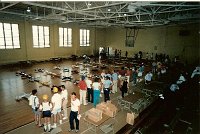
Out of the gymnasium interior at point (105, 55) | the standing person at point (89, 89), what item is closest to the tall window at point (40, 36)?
the gymnasium interior at point (105, 55)

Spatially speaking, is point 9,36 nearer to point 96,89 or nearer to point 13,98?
point 13,98

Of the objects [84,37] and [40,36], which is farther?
[84,37]

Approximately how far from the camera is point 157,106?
10625 mm

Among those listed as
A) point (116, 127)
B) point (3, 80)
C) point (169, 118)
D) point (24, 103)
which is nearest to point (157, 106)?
point (169, 118)

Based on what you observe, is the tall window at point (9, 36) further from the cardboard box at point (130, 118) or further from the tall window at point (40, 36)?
the cardboard box at point (130, 118)

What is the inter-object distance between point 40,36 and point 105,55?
12.6 meters

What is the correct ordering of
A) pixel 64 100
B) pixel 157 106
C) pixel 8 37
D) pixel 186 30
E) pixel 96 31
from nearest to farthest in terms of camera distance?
pixel 64 100, pixel 157 106, pixel 8 37, pixel 186 30, pixel 96 31

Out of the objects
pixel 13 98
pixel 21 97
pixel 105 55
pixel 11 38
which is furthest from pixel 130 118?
pixel 105 55

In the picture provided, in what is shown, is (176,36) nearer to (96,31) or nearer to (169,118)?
(96,31)

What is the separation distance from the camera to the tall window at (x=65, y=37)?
25.5 metres

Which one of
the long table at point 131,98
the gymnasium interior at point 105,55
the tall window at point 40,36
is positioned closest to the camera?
the gymnasium interior at point 105,55

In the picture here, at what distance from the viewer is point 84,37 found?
29.4 metres

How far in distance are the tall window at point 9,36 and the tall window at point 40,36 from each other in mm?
2455

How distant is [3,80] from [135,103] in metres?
11.4
